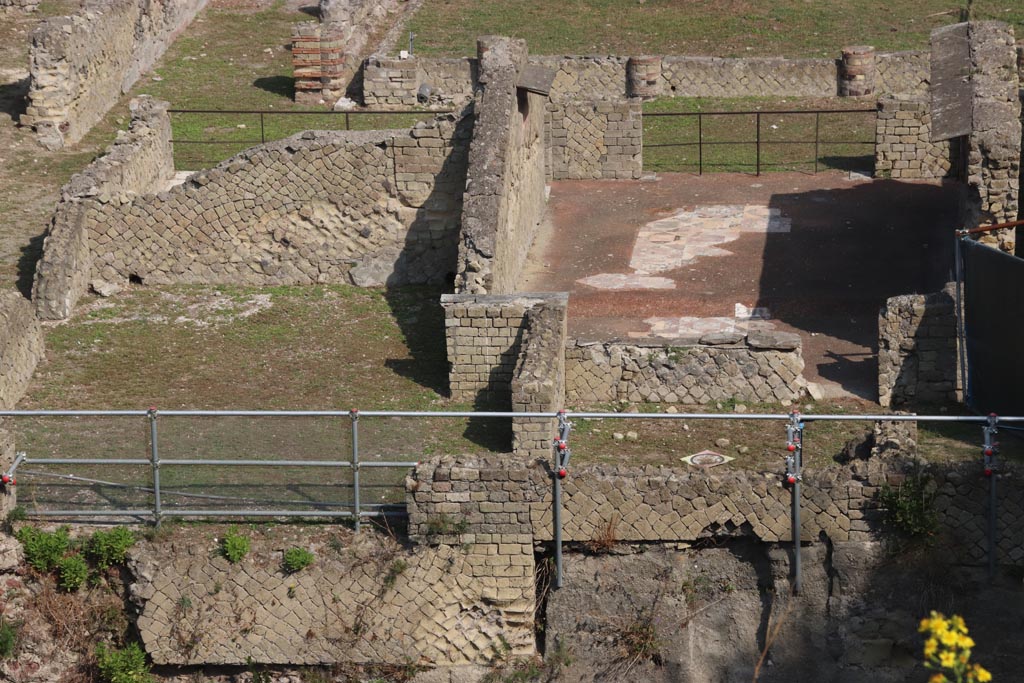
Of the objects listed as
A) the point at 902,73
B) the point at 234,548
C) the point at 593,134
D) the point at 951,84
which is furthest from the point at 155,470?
the point at 902,73

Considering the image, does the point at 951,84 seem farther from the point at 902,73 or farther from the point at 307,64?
the point at 307,64

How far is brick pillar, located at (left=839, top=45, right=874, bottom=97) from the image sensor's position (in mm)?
29547

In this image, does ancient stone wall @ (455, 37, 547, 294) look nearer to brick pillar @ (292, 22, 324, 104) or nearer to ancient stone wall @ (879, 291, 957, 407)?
ancient stone wall @ (879, 291, 957, 407)

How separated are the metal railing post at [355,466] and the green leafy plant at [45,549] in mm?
2414

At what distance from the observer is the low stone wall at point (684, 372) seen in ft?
59.1

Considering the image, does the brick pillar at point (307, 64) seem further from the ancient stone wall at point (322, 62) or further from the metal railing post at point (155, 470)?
the metal railing post at point (155, 470)

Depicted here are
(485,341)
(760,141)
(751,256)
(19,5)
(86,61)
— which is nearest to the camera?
(485,341)

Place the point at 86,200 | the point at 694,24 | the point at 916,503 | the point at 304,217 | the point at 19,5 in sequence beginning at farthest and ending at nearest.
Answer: the point at 694,24
the point at 19,5
the point at 304,217
the point at 86,200
the point at 916,503

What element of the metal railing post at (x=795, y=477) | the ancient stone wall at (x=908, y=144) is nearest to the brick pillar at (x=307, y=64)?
the ancient stone wall at (x=908, y=144)

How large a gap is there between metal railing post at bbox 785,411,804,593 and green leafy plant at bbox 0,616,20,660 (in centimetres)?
646

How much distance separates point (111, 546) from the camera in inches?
601

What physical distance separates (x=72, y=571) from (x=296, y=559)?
1923 mm

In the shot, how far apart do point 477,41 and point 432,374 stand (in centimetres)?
1294

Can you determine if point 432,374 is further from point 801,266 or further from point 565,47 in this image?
point 565,47
